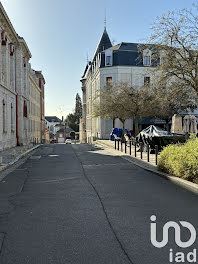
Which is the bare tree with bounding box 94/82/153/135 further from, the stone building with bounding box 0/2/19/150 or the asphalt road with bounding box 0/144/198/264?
the asphalt road with bounding box 0/144/198/264

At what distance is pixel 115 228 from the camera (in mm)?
4566

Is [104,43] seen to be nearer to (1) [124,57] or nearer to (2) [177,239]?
(1) [124,57]

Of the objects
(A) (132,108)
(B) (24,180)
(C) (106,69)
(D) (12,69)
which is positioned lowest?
(B) (24,180)

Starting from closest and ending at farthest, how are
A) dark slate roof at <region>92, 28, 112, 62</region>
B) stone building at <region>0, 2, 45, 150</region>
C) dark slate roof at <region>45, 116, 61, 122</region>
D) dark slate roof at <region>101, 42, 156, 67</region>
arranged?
stone building at <region>0, 2, 45, 150</region> < dark slate roof at <region>101, 42, 156, 67</region> < dark slate roof at <region>92, 28, 112, 62</region> < dark slate roof at <region>45, 116, 61, 122</region>

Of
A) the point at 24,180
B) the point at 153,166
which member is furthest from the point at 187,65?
the point at 24,180

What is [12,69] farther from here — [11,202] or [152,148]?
[11,202]

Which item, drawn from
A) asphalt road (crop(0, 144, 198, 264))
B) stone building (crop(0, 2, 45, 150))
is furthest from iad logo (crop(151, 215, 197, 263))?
stone building (crop(0, 2, 45, 150))

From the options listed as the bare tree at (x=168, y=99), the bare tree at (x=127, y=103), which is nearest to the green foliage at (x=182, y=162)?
the bare tree at (x=168, y=99)

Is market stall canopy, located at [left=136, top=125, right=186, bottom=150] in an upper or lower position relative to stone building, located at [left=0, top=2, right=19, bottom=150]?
lower

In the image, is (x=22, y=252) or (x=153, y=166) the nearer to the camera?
(x=22, y=252)

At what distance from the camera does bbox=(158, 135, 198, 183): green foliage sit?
26.2 feet

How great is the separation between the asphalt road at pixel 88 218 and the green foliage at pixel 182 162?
564 millimetres

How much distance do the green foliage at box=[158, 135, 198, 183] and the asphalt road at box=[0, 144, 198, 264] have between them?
564 millimetres

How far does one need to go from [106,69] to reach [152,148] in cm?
2391
